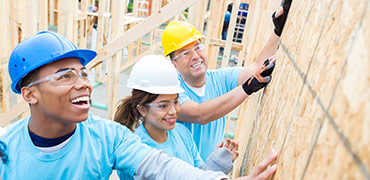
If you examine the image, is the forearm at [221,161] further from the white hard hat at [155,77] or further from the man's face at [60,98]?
the man's face at [60,98]

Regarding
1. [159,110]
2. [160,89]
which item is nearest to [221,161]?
[159,110]

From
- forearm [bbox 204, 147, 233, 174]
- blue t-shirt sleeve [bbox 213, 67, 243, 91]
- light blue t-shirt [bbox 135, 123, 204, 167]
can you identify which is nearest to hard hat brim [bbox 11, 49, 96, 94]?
light blue t-shirt [bbox 135, 123, 204, 167]

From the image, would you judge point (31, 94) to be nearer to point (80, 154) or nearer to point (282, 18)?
point (80, 154)

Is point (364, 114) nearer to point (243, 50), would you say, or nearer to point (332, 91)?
point (332, 91)

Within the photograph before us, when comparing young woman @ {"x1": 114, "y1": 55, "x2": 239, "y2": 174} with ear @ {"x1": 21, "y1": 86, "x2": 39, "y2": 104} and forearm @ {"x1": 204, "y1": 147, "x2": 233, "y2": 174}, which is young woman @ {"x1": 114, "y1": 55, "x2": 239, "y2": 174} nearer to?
forearm @ {"x1": 204, "y1": 147, "x2": 233, "y2": 174}

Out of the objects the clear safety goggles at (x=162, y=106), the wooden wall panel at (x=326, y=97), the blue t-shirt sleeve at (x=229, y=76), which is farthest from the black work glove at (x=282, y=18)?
the clear safety goggles at (x=162, y=106)

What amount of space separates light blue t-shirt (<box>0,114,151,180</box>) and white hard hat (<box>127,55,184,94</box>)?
46 cm

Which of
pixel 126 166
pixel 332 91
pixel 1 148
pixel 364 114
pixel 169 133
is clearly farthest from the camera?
pixel 169 133

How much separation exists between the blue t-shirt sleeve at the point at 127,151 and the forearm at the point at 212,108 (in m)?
0.73

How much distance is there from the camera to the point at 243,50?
4.94 m

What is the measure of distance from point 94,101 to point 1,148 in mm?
5257

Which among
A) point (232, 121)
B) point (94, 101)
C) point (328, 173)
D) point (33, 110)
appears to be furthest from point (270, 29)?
point (94, 101)

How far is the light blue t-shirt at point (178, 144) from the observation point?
7.59 ft

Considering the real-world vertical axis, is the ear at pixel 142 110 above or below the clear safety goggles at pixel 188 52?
below
